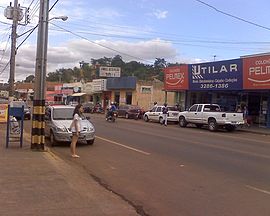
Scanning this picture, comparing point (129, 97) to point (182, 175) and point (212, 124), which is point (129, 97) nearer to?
point (212, 124)

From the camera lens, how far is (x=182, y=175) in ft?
38.5

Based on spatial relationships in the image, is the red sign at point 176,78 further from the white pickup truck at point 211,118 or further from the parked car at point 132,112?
the white pickup truck at point 211,118

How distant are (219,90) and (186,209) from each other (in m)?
30.8

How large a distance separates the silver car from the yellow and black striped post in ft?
8.52

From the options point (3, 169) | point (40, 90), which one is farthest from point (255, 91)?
point (3, 169)

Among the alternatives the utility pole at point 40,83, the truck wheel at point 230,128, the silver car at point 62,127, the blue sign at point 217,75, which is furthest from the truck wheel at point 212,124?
the utility pole at point 40,83

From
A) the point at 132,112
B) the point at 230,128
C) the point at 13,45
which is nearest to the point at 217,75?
the point at 230,128

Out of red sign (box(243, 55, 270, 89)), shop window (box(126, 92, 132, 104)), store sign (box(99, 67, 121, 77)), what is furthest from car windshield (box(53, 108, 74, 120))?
store sign (box(99, 67, 121, 77))

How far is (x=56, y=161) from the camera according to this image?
42.6 feet

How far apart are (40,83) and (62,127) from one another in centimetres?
301

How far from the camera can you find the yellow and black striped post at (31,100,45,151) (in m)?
15.4

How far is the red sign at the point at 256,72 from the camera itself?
31969 millimetres

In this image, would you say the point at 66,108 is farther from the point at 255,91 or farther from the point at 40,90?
the point at 255,91

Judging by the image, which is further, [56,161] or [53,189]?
[56,161]
